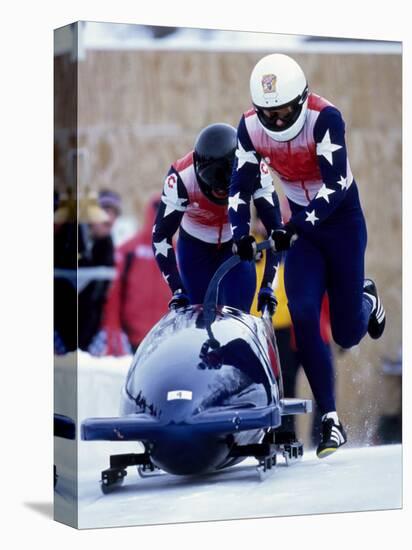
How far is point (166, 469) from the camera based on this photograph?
411 inches

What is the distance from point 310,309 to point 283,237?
0.55m

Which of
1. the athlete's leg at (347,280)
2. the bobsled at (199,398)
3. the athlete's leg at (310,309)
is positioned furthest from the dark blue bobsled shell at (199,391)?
the athlete's leg at (347,280)

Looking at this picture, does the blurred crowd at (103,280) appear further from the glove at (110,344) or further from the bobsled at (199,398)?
the bobsled at (199,398)

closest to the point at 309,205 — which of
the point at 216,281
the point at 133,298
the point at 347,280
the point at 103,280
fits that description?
the point at 347,280

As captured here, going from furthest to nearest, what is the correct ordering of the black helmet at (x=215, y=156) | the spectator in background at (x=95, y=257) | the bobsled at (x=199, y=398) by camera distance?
the black helmet at (x=215, y=156) < the spectator in background at (x=95, y=257) < the bobsled at (x=199, y=398)

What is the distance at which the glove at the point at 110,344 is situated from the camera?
10.5 meters

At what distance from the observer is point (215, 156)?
432 inches

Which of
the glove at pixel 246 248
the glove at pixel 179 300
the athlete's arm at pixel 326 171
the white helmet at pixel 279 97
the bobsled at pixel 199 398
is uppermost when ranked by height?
the white helmet at pixel 279 97

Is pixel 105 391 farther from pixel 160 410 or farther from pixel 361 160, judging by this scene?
pixel 361 160

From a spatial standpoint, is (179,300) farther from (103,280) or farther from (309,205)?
(309,205)

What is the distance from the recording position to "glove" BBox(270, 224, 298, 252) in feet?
36.0

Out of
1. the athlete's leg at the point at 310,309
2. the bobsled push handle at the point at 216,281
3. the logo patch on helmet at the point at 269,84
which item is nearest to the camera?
the bobsled push handle at the point at 216,281

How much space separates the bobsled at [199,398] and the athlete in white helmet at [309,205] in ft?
1.14

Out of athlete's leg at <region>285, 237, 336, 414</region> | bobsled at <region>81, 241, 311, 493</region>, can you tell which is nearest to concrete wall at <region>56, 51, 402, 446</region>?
athlete's leg at <region>285, 237, 336, 414</region>
